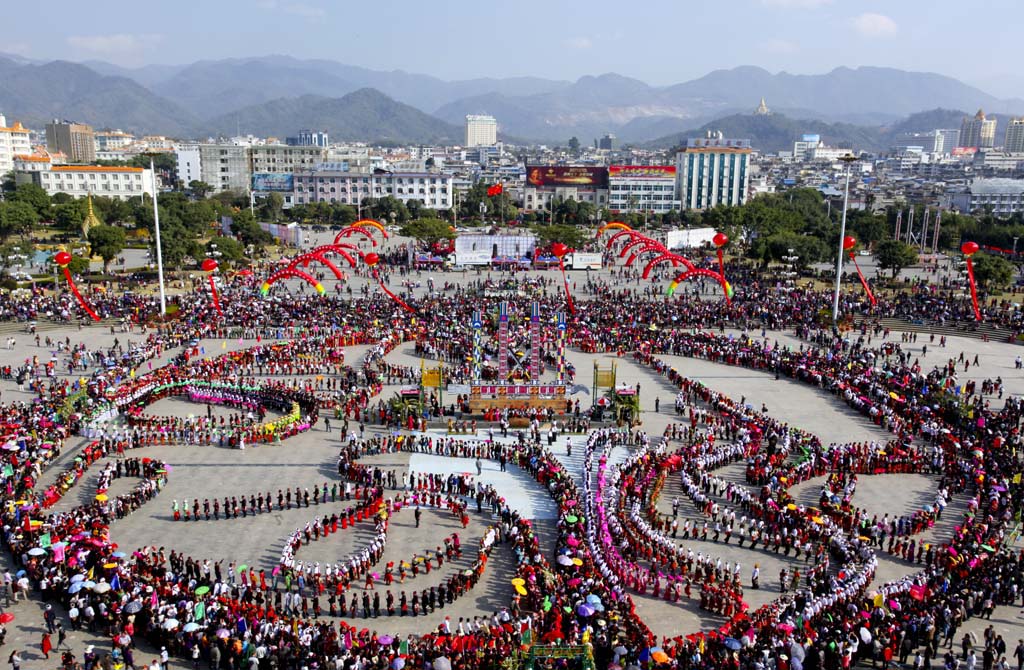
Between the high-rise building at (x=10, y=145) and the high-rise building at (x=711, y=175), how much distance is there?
94.0m

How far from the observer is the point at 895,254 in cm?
5681

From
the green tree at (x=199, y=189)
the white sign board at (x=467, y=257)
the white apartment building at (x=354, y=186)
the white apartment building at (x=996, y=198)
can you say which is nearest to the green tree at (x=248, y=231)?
the white sign board at (x=467, y=257)

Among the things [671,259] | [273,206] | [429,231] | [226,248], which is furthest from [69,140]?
[671,259]

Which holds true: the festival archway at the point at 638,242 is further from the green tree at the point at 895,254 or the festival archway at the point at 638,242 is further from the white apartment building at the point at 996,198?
the white apartment building at the point at 996,198

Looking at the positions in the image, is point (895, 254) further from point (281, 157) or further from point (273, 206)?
point (281, 157)

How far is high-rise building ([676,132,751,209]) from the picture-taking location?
113688mm

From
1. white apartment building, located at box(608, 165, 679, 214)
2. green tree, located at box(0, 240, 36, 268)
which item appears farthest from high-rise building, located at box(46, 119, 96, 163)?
green tree, located at box(0, 240, 36, 268)

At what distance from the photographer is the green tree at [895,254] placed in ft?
186

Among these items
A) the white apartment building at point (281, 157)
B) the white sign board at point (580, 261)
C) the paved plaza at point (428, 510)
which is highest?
the white apartment building at point (281, 157)

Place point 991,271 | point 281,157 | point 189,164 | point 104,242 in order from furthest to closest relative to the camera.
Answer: point 281,157 → point 189,164 → point 104,242 → point 991,271

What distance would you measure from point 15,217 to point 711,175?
276 ft

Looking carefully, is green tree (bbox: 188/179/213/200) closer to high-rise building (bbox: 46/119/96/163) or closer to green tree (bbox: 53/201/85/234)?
green tree (bbox: 53/201/85/234)

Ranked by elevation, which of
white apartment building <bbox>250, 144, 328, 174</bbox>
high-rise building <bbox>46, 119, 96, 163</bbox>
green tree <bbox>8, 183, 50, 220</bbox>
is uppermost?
high-rise building <bbox>46, 119, 96, 163</bbox>

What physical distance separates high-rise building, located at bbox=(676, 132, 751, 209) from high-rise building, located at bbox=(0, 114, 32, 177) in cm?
9399
